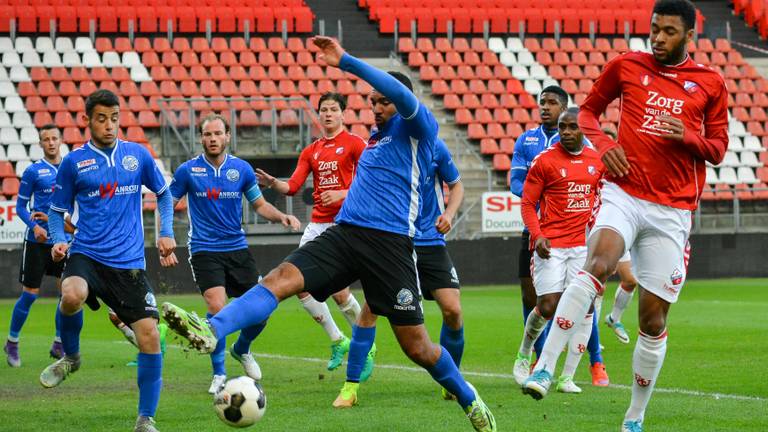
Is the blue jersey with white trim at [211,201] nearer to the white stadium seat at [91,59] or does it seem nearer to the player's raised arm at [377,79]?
the player's raised arm at [377,79]

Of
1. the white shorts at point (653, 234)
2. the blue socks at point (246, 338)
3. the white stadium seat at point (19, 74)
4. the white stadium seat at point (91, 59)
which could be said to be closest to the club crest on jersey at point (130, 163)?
the blue socks at point (246, 338)

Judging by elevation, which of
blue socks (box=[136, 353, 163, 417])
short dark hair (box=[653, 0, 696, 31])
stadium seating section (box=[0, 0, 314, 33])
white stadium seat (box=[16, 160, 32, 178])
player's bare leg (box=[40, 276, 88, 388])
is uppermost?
short dark hair (box=[653, 0, 696, 31])

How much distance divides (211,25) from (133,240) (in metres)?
22.4

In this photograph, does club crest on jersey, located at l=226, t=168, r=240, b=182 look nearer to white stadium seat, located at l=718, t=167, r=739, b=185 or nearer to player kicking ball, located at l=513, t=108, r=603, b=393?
player kicking ball, located at l=513, t=108, r=603, b=393

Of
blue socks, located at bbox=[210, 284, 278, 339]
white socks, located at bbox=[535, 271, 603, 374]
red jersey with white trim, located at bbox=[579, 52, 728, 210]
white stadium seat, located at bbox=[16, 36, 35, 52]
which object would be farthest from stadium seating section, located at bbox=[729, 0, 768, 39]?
blue socks, located at bbox=[210, 284, 278, 339]

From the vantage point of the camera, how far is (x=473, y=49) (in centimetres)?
3144

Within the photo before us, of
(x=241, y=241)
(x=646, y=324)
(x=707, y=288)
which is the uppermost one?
(x=646, y=324)

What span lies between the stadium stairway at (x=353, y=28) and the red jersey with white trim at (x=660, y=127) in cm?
2335

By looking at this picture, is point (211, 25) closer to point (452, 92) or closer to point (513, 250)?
point (452, 92)

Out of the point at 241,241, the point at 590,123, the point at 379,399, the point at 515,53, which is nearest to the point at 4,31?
the point at 515,53

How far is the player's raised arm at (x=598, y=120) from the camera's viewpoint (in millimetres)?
6875

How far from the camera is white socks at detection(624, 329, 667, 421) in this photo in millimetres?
7016

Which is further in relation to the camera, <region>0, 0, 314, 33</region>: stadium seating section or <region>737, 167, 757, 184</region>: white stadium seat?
<region>737, 167, 757, 184</region>: white stadium seat

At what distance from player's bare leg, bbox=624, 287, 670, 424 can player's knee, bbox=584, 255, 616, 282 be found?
0.32m
